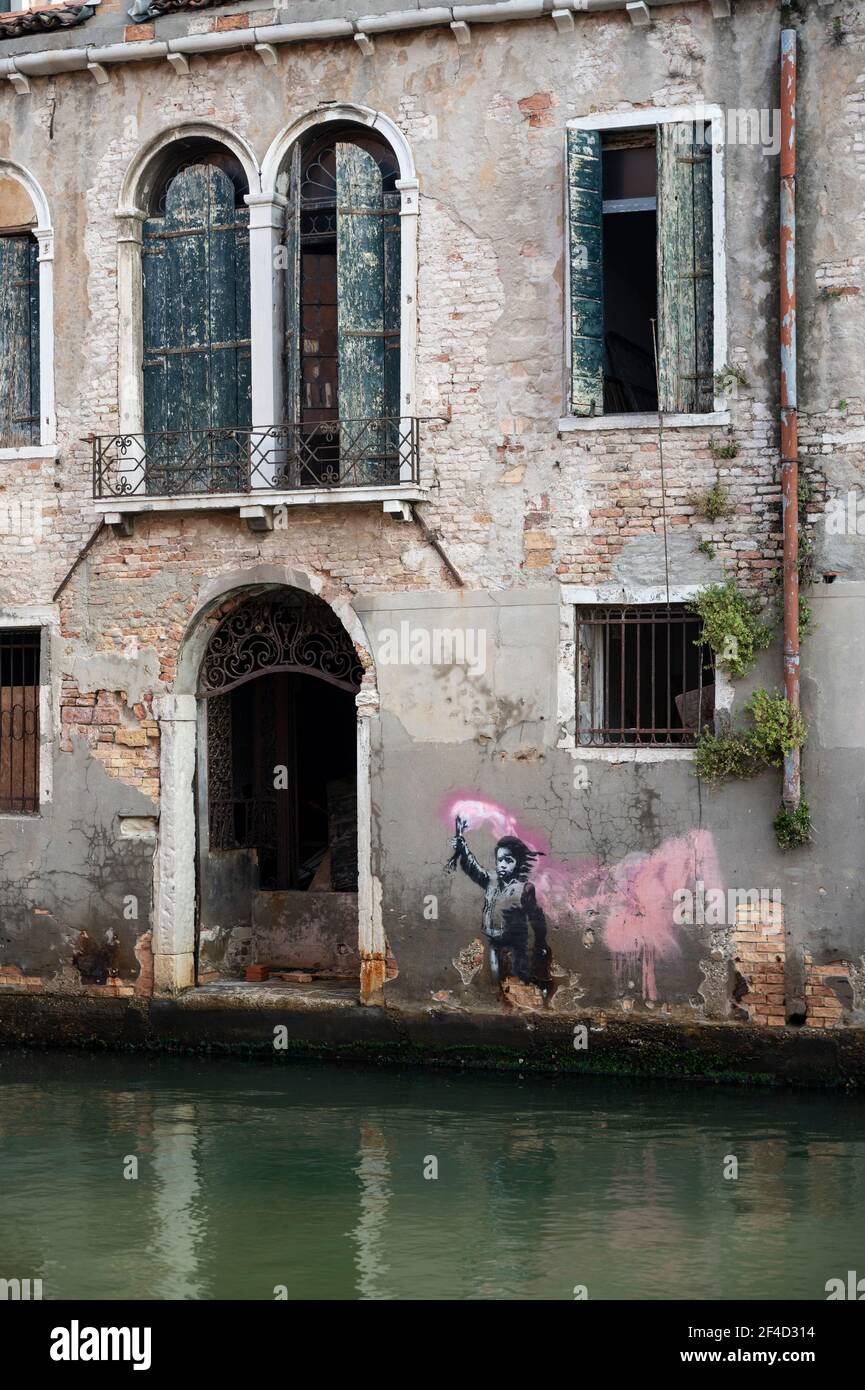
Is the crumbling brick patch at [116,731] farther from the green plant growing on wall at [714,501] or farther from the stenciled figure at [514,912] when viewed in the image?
the green plant growing on wall at [714,501]

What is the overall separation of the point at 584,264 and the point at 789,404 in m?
1.70

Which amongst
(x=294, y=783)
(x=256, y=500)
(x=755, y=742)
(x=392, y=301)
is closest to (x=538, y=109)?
(x=392, y=301)

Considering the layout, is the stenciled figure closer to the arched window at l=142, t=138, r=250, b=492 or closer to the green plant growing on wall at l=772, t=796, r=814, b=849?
the green plant growing on wall at l=772, t=796, r=814, b=849

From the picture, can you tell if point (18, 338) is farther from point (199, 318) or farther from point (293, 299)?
point (293, 299)

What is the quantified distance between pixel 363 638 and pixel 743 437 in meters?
2.93

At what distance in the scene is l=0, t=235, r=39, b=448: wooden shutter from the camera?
14.0 m

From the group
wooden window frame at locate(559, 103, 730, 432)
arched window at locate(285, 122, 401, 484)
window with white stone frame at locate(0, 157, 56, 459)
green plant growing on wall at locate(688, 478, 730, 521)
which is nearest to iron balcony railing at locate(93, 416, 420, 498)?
arched window at locate(285, 122, 401, 484)

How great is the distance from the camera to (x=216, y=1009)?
43.4 feet

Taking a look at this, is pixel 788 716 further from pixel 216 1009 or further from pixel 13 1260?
pixel 13 1260

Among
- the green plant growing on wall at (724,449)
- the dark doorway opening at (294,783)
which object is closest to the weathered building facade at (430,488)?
the green plant growing on wall at (724,449)

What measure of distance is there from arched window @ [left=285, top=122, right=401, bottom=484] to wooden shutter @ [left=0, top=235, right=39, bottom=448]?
2.12 meters

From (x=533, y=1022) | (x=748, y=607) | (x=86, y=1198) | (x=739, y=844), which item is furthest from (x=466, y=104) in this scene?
(x=86, y=1198)

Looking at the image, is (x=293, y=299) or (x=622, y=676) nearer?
(x=622, y=676)

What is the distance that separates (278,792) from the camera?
587 inches
